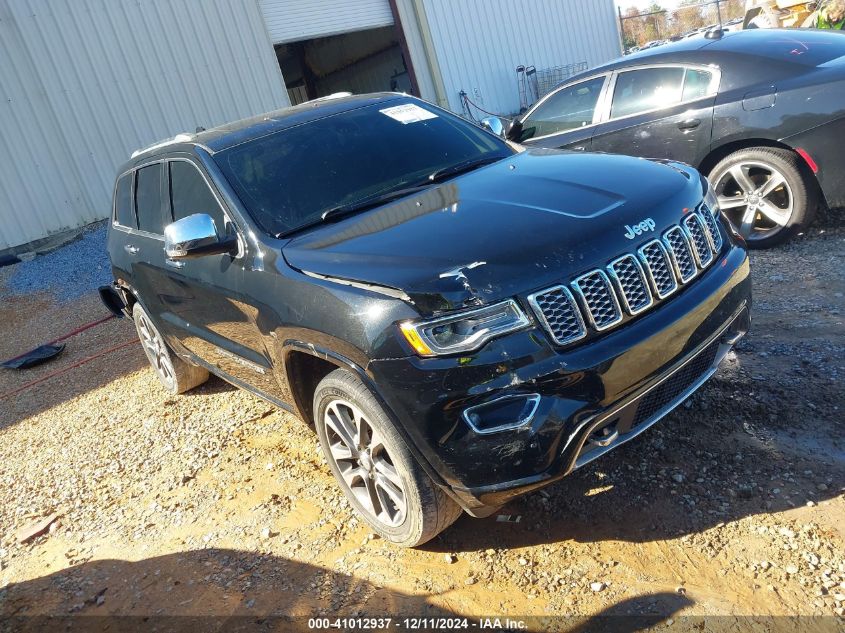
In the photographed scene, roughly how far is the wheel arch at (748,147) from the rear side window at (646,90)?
0.55 metres

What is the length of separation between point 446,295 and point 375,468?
3.05 ft

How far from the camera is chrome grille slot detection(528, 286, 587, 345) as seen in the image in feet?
7.85

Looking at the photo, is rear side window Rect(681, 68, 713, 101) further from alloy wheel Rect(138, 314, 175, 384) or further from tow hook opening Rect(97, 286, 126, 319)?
tow hook opening Rect(97, 286, 126, 319)

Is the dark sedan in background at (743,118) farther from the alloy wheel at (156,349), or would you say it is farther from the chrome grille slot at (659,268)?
the alloy wheel at (156,349)

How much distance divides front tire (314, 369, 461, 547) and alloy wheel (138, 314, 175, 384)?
2.56 meters

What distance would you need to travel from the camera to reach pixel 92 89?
11.5m

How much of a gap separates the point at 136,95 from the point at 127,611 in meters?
10.9

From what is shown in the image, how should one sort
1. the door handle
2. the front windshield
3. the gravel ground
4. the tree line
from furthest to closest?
the tree line → the gravel ground → the door handle → the front windshield

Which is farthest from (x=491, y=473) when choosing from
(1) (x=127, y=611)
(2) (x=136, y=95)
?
(2) (x=136, y=95)

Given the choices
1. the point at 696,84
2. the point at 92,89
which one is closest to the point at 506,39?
the point at 92,89

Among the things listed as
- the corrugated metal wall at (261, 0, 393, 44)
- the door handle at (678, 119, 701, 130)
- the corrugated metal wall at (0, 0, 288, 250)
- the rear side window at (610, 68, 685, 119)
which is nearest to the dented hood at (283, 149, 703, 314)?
the door handle at (678, 119, 701, 130)

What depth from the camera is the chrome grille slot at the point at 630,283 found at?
2.53m

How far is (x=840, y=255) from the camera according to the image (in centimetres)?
486

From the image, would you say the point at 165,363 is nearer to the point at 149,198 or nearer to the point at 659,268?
the point at 149,198
